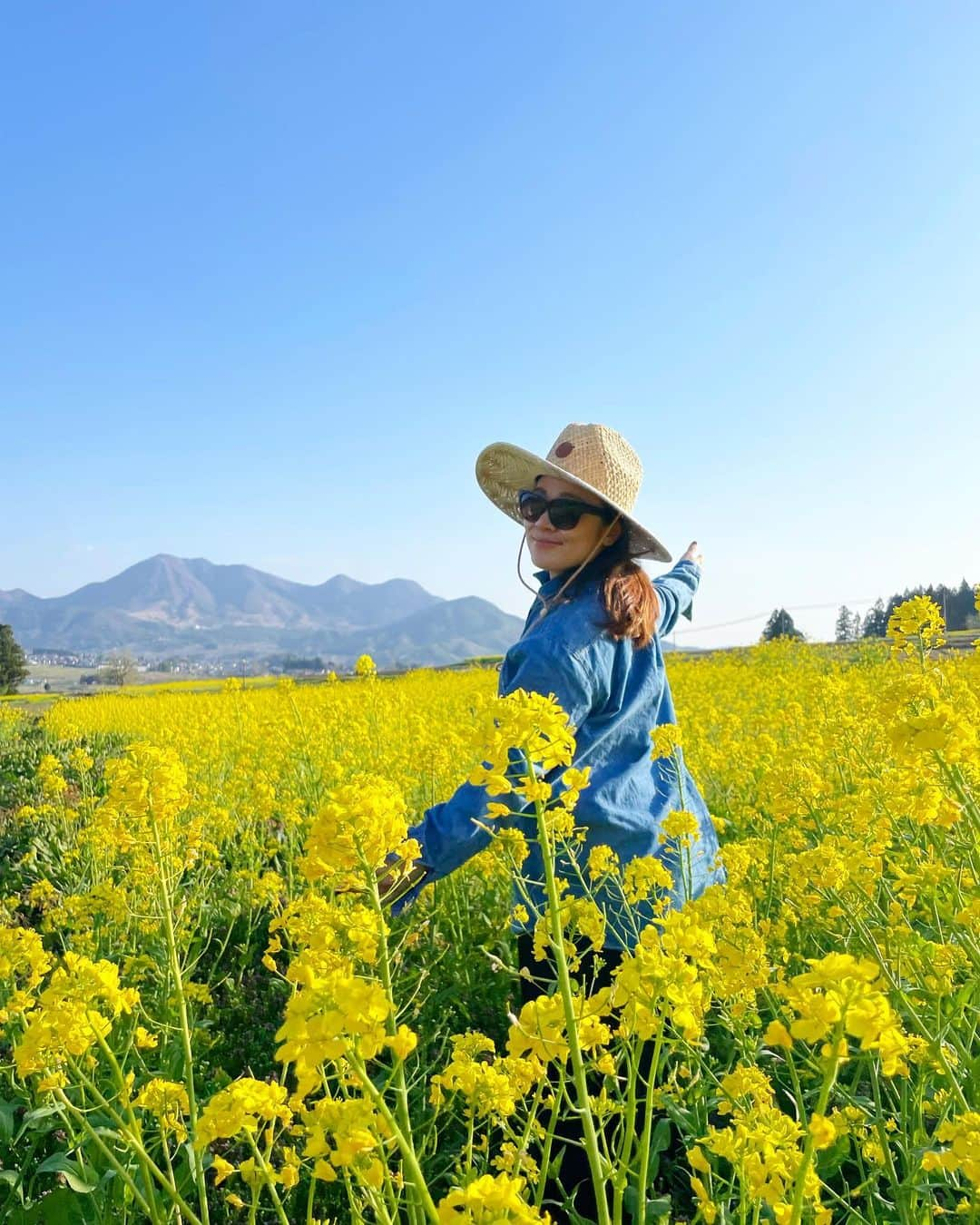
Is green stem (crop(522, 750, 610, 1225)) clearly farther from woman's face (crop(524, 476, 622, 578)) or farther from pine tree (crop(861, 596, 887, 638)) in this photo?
pine tree (crop(861, 596, 887, 638))

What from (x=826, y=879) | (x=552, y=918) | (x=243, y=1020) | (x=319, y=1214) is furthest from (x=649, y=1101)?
(x=243, y=1020)

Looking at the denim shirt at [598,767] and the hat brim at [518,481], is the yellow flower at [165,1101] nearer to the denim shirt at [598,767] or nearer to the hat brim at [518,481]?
the denim shirt at [598,767]

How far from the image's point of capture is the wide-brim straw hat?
2328 mm

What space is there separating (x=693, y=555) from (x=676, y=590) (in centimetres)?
51

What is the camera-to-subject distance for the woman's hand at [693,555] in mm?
3432

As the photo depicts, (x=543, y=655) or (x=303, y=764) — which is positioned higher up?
(x=543, y=655)

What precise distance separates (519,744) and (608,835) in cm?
108

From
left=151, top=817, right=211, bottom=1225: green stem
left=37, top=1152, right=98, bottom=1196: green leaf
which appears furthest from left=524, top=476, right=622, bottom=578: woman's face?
left=37, top=1152, right=98, bottom=1196: green leaf

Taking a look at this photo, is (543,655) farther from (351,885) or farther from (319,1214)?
(319,1214)

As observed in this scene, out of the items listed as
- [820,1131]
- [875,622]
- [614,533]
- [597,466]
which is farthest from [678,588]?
[875,622]

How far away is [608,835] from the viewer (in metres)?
2.12

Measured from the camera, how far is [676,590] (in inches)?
119

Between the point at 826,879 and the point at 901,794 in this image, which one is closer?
the point at 826,879

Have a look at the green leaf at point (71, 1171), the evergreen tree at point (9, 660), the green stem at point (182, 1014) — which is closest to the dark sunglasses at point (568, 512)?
Result: the green stem at point (182, 1014)
